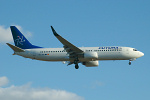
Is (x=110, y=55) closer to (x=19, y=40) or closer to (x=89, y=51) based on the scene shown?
(x=89, y=51)

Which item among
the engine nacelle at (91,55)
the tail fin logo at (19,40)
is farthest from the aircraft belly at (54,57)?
the tail fin logo at (19,40)

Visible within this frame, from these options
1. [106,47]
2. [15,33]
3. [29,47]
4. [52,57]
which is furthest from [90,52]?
[15,33]

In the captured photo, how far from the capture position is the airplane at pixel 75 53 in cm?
6875

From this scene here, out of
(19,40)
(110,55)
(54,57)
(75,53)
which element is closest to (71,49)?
(75,53)

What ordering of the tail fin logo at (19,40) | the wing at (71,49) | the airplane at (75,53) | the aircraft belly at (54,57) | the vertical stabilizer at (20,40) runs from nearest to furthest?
the wing at (71,49)
the airplane at (75,53)
the aircraft belly at (54,57)
the vertical stabilizer at (20,40)
the tail fin logo at (19,40)

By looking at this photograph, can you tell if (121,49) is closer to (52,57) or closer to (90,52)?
(90,52)

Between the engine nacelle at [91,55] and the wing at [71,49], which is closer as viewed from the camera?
the wing at [71,49]

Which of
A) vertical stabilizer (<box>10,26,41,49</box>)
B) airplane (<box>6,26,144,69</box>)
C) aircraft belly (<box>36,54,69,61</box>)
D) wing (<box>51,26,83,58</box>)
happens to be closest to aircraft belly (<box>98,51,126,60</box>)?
airplane (<box>6,26,144,69</box>)

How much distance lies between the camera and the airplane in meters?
68.8

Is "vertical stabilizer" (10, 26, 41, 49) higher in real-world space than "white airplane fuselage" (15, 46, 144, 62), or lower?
higher

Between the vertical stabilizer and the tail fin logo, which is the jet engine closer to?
the vertical stabilizer

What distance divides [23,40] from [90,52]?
1719cm

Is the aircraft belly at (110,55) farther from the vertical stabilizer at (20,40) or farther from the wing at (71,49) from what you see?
the vertical stabilizer at (20,40)


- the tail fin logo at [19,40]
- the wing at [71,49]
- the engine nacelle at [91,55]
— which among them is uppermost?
the tail fin logo at [19,40]
